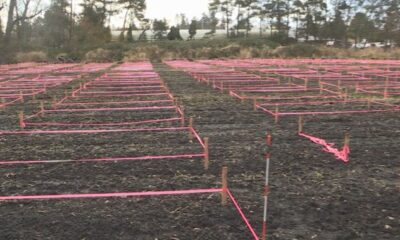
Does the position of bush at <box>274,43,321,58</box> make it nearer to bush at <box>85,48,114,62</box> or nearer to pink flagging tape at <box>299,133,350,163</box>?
bush at <box>85,48,114,62</box>

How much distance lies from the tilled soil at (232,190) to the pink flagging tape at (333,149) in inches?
5.0

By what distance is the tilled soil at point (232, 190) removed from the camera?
4055 mm

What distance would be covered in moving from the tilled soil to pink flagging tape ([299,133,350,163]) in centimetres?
13

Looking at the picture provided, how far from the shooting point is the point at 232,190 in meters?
5.04

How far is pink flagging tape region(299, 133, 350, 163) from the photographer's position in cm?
620

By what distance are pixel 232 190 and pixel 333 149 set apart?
2358 mm

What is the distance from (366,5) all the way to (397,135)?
54641mm

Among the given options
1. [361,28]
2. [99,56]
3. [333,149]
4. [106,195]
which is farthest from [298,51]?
[106,195]

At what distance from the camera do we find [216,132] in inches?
327

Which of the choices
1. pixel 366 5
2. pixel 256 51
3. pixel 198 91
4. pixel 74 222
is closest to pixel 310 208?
pixel 74 222

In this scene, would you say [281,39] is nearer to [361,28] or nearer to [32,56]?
[361,28]

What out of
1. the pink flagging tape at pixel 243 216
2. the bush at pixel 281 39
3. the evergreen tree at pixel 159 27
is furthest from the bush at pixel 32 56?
the pink flagging tape at pixel 243 216

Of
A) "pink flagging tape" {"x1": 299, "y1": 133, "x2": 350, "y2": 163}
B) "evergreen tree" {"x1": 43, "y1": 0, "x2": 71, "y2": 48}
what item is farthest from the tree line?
"pink flagging tape" {"x1": 299, "y1": 133, "x2": 350, "y2": 163}

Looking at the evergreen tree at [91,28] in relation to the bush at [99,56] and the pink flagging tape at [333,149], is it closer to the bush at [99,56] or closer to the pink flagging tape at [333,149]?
the bush at [99,56]
